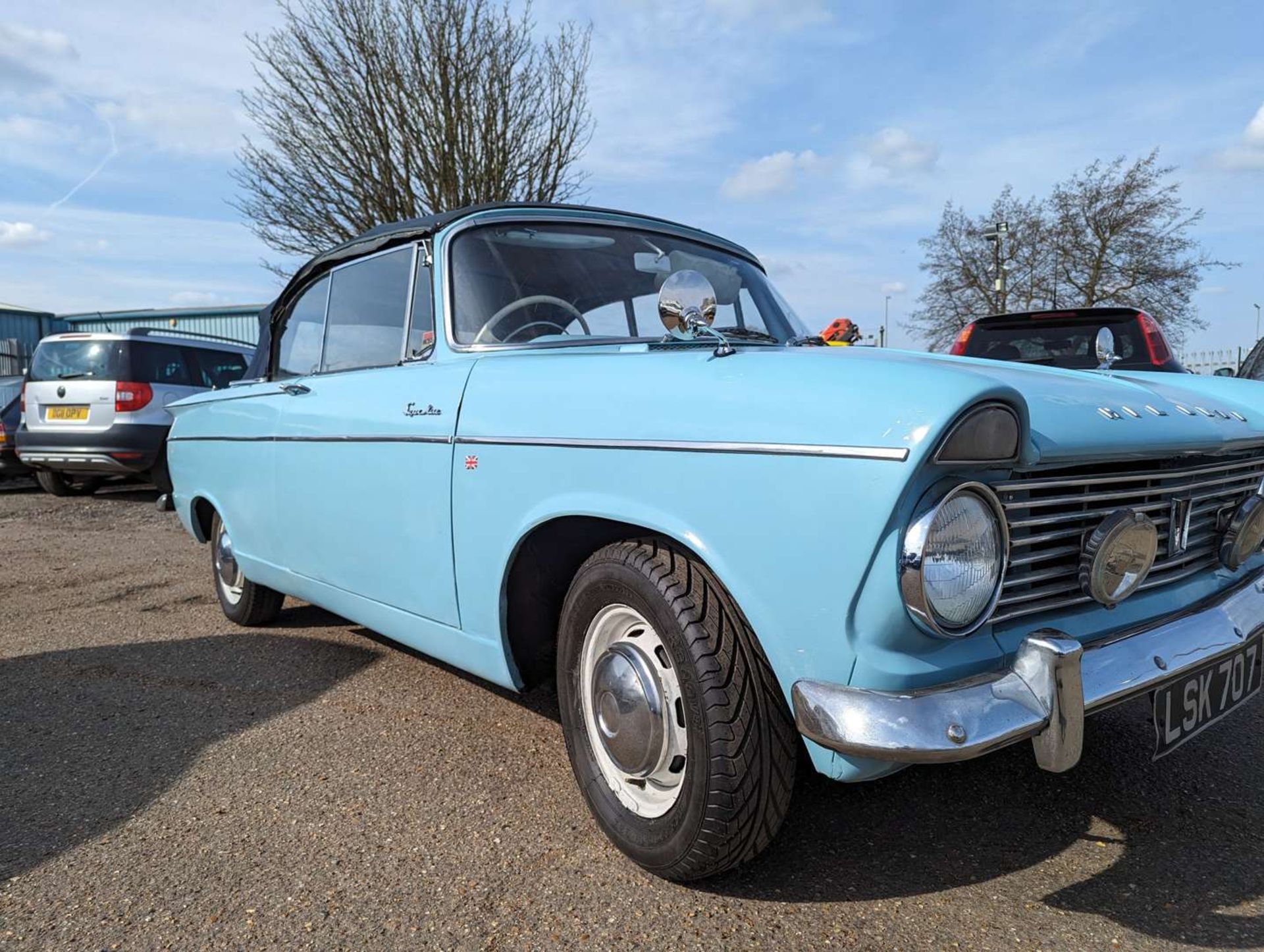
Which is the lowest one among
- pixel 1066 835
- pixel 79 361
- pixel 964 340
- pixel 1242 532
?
pixel 1066 835

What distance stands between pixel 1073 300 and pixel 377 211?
1713 cm

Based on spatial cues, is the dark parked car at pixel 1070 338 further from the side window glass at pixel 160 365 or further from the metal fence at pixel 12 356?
the metal fence at pixel 12 356

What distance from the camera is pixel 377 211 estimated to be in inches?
527

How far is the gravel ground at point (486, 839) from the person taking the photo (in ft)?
6.15

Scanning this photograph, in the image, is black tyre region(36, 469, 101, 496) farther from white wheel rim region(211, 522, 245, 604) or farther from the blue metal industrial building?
the blue metal industrial building

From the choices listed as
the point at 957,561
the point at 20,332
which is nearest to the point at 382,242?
the point at 957,561

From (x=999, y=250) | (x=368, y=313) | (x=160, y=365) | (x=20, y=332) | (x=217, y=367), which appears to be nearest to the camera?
(x=368, y=313)

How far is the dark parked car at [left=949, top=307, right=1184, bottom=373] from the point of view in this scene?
611cm

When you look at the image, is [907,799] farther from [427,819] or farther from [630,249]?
[630,249]

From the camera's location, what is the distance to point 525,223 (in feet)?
9.85

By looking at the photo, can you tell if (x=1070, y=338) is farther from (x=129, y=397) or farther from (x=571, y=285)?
(x=129, y=397)

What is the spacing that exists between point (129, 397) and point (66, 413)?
0.72 meters

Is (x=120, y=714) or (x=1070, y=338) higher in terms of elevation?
(x=1070, y=338)

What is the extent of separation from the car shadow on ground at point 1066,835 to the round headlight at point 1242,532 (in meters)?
0.66
